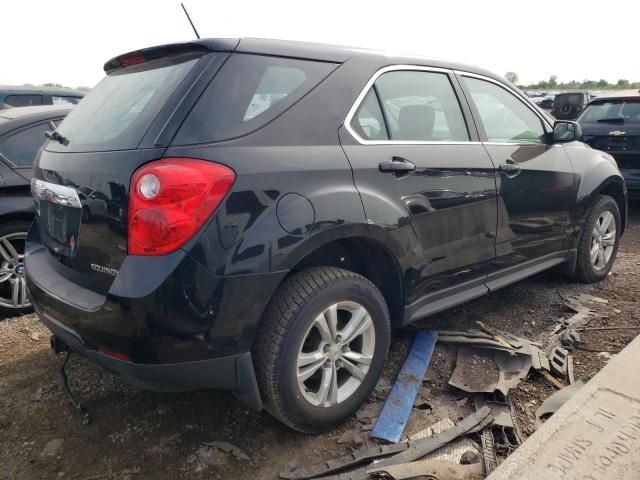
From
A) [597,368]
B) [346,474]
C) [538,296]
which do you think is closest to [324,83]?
[346,474]

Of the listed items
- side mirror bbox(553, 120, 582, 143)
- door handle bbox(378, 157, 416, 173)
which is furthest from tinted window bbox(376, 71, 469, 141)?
side mirror bbox(553, 120, 582, 143)

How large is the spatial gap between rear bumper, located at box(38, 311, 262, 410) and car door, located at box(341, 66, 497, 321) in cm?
86

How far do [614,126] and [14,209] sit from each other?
6.93 metres

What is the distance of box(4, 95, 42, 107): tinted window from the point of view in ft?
20.3

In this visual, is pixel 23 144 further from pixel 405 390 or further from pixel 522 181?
pixel 522 181

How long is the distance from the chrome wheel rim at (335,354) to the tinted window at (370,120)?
32.0 inches

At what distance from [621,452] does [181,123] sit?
2227mm

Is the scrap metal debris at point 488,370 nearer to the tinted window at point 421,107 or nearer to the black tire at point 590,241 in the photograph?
the tinted window at point 421,107

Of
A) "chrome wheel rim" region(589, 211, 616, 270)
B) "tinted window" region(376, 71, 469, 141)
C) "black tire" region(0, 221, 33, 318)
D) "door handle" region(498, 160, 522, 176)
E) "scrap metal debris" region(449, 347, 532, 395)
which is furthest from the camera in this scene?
"chrome wheel rim" region(589, 211, 616, 270)

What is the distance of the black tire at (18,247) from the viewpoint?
11.9ft

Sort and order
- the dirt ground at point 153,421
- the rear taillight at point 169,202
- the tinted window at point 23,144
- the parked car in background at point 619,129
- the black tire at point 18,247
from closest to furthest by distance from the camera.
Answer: the rear taillight at point 169,202, the dirt ground at point 153,421, the black tire at point 18,247, the tinted window at point 23,144, the parked car in background at point 619,129

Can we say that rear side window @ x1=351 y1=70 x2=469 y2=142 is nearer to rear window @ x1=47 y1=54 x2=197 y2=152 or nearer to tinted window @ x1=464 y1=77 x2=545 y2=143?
tinted window @ x1=464 y1=77 x2=545 y2=143

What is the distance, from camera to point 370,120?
247 cm

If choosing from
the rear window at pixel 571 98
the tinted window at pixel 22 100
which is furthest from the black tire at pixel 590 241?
the rear window at pixel 571 98
